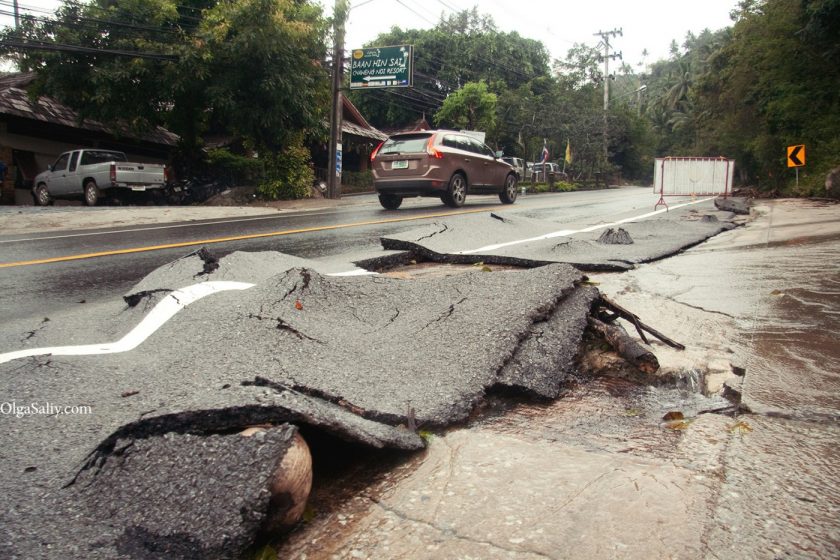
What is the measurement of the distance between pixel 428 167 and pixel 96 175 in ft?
36.5

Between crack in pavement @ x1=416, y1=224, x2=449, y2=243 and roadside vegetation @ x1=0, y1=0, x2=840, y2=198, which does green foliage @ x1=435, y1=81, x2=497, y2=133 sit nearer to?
roadside vegetation @ x1=0, y1=0, x2=840, y2=198

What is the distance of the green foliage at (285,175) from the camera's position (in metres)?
21.3

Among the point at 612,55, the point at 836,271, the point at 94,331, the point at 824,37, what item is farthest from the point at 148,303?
the point at 612,55

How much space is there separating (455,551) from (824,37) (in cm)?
2347

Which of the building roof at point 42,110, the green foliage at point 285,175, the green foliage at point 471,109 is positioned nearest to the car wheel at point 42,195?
the building roof at point 42,110

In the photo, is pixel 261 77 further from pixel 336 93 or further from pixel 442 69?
pixel 442 69

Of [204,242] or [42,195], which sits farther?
[42,195]

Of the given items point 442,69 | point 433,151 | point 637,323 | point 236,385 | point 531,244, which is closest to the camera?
point 236,385

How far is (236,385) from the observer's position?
2.26 metres

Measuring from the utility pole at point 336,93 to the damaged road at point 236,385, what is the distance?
719 inches

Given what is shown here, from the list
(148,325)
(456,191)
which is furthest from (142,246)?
(456,191)

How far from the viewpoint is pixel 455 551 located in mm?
1724

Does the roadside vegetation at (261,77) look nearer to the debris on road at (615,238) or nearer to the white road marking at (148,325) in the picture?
the debris on road at (615,238)

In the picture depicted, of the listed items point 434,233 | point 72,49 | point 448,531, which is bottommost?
point 448,531
